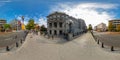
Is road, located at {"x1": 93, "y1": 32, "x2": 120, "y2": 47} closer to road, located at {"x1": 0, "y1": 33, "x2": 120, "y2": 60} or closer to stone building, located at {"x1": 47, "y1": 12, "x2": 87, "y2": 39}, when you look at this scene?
road, located at {"x1": 0, "y1": 33, "x2": 120, "y2": 60}

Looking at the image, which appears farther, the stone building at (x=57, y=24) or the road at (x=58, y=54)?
the road at (x=58, y=54)

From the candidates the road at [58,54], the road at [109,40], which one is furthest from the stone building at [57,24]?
the road at [109,40]

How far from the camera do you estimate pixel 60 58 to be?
6.35m

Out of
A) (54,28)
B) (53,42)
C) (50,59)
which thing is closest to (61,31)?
(54,28)

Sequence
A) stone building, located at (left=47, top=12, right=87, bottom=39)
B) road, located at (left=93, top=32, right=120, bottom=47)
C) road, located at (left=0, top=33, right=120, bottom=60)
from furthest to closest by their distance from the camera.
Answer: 1. road, located at (left=93, top=32, right=120, bottom=47)
2. road, located at (left=0, top=33, right=120, bottom=60)
3. stone building, located at (left=47, top=12, right=87, bottom=39)

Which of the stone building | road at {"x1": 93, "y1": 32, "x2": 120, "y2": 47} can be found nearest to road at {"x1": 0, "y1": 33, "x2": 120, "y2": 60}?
the stone building

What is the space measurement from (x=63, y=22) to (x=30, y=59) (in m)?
1.85

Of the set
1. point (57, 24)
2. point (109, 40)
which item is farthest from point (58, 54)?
point (109, 40)

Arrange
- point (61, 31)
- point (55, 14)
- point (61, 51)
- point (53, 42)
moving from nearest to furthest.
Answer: point (61, 31) < point (55, 14) < point (61, 51) < point (53, 42)

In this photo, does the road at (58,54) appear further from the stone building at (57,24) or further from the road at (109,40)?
the road at (109,40)

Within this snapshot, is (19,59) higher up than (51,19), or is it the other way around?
(51,19)

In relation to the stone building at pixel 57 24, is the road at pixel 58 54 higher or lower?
lower

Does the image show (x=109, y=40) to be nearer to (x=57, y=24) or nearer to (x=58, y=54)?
(x=58, y=54)

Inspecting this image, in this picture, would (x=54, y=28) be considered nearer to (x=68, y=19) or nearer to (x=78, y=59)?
(x=68, y=19)
